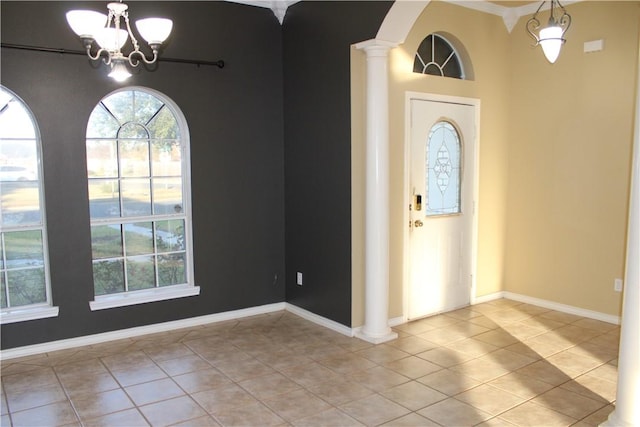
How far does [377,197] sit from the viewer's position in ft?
13.5

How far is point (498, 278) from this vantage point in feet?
17.9

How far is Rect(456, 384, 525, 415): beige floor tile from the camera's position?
3.10 metres

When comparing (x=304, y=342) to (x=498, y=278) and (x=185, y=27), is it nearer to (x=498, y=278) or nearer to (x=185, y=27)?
(x=498, y=278)

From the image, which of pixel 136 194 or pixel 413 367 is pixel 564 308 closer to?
pixel 413 367

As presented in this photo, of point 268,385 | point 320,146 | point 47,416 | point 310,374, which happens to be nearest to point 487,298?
point 320,146

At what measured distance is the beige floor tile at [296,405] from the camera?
3.05 m

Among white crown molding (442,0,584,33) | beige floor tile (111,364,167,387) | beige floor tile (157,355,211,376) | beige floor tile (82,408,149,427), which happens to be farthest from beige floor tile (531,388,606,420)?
white crown molding (442,0,584,33)

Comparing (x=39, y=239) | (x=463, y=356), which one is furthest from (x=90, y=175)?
(x=463, y=356)

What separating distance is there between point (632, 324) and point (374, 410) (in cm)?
146

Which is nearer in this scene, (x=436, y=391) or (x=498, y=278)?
(x=436, y=391)

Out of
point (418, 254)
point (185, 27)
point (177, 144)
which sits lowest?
point (418, 254)

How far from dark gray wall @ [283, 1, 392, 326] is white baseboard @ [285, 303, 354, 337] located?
0.05m

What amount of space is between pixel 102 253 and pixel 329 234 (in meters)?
1.88

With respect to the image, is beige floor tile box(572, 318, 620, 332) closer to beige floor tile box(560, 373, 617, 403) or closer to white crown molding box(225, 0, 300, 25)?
beige floor tile box(560, 373, 617, 403)
